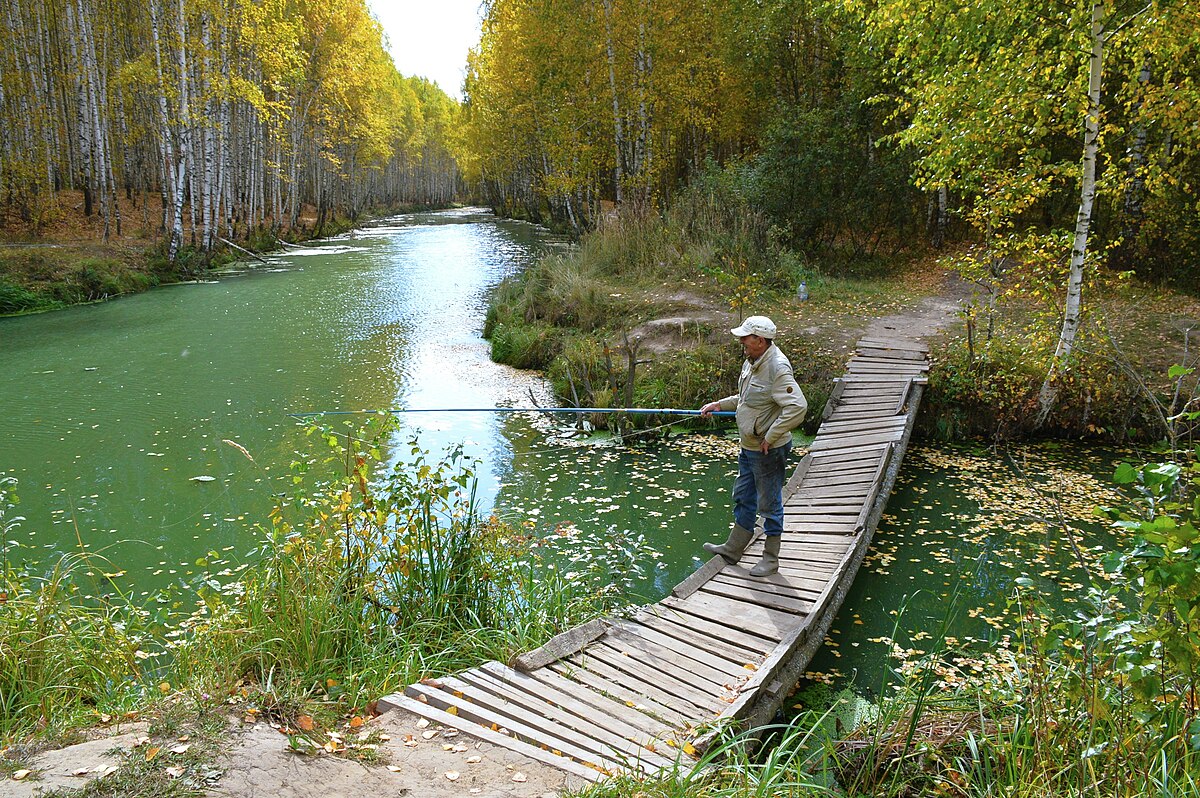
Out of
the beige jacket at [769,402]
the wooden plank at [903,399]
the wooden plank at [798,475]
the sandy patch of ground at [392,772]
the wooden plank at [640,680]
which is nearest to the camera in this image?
the sandy patch of ground at [392,772]

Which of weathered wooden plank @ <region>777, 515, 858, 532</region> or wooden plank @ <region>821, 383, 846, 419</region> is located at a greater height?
wooden plank @ <region>821, 383, 846, 419</region>

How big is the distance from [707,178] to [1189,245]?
30.5 ft

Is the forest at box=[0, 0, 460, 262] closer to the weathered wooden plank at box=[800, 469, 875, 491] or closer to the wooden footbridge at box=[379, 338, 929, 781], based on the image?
the weathered wooden plank at box=[800, 469, 875, 491]

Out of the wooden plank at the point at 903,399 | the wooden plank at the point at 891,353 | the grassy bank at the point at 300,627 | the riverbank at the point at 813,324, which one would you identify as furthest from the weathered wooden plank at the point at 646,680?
the wooden plank at the point at 891,353

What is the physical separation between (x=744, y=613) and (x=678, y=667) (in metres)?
0.84

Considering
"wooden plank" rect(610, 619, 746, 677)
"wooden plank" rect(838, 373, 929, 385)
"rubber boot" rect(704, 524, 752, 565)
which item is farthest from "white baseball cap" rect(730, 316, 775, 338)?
"wooden plank" rect(838, 373, 929, 385)

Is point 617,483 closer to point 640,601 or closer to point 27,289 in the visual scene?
point 640,601

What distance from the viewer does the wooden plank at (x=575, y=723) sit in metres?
3.51

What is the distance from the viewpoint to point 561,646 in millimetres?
4555

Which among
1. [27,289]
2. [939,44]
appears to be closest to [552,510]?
[939,44]

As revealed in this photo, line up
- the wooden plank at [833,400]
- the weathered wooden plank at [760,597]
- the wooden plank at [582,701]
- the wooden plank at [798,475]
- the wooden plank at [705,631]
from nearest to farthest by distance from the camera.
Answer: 1. the wooden plank at [582,701]
2. the wooden plank at [705,631]
3. the weathered wooden plank at [760,597]
4. the wooden plank at [798,475]
5. the wooden plank at [833,400]

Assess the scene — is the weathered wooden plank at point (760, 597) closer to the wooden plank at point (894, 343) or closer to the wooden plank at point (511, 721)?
the wooden plank at point (511, 721)

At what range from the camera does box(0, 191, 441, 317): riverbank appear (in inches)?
661

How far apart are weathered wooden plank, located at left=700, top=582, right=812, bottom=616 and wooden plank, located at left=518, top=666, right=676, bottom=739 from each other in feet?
5.24
